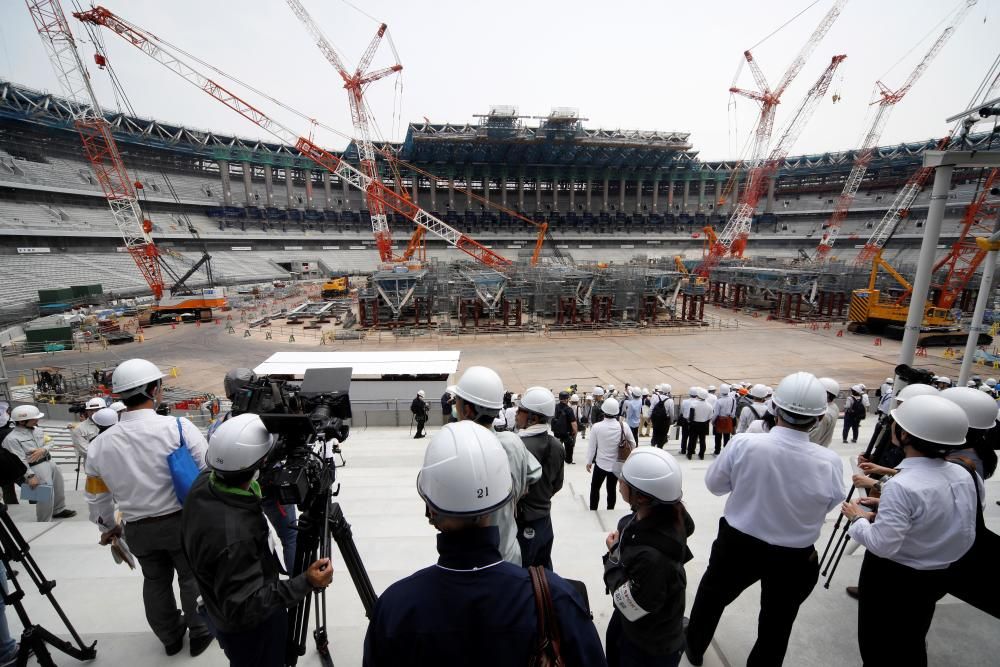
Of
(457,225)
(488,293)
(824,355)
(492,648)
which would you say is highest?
(457,225)

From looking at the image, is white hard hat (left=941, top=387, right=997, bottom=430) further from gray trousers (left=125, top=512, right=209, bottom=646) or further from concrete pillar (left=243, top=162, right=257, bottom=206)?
concrete pillar (left=243, top=162, right=257, bottom=206)

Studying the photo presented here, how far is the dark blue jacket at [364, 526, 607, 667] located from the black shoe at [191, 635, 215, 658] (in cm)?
242

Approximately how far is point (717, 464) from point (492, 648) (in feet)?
6.76

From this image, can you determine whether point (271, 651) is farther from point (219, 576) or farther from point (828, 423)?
point (828, 423)

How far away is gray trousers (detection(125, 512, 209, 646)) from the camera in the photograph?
2748mm

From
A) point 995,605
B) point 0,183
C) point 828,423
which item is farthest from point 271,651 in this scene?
point 0,183

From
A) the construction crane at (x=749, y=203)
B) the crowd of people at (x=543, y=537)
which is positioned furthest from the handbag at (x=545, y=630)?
the construction crane at (x=749, y=203)

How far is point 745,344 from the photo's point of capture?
23.9 m

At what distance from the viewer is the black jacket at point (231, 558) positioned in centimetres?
197

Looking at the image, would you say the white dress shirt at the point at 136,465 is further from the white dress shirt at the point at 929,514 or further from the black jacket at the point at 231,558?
the white dress shirt at the point at 929,514

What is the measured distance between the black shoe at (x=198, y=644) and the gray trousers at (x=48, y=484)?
343 centimetres

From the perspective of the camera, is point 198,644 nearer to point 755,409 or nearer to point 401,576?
point 401,576

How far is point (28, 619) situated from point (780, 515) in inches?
173

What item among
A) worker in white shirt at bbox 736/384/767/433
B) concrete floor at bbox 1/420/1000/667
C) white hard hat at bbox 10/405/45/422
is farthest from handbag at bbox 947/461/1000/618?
white hard hat at bbox 10/405/45/422
